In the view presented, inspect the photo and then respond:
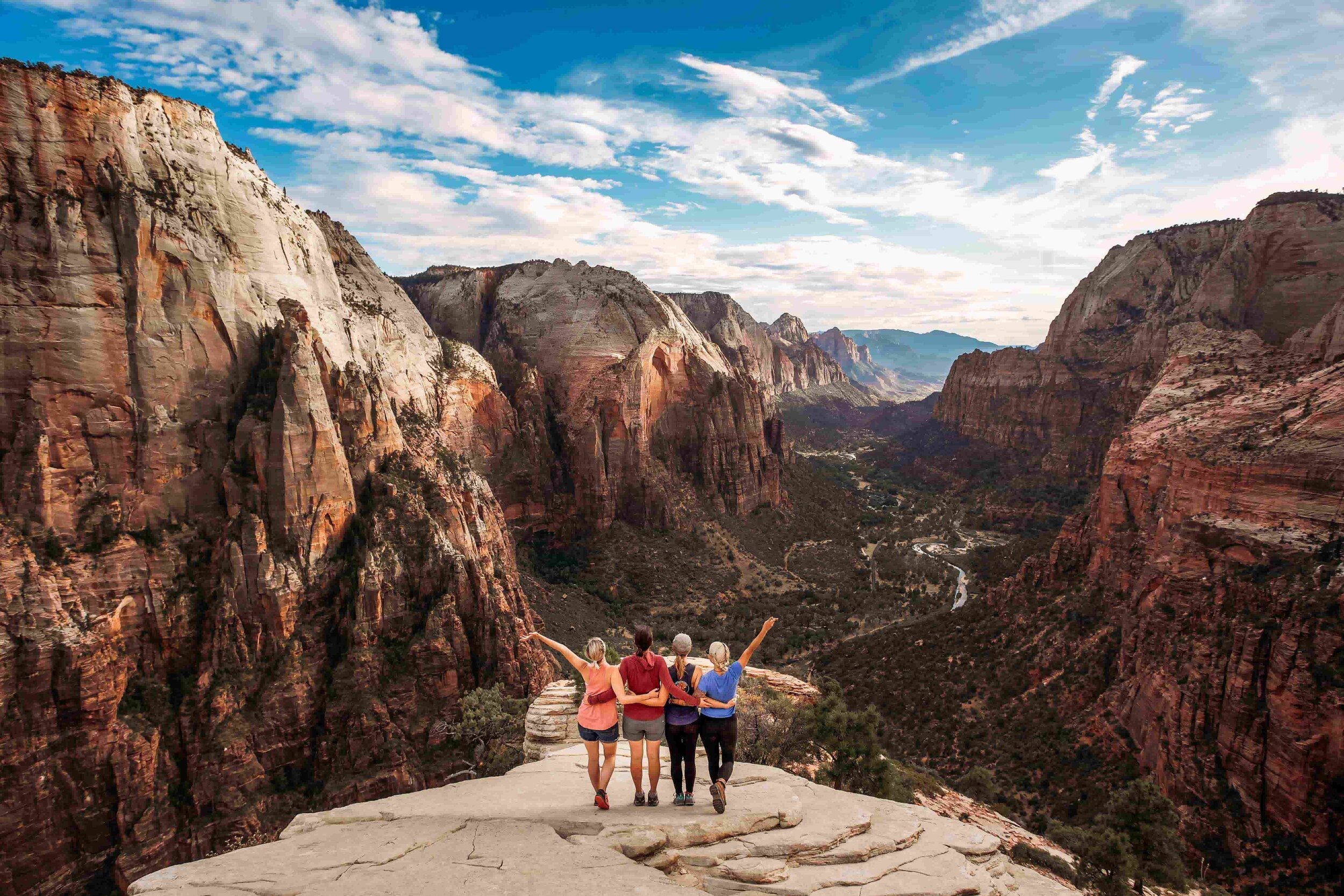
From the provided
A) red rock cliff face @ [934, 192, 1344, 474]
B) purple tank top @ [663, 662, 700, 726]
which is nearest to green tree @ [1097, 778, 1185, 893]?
purple tank top @ [663, 662, 700, 726]

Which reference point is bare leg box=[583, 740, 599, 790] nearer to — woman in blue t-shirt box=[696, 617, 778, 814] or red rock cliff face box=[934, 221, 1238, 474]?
woman in blue t-shirt box=[696, 617, 778, 814]

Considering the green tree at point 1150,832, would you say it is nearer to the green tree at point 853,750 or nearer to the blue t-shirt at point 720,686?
the green tree at point 853,750

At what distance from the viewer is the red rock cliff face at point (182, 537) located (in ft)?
75.0

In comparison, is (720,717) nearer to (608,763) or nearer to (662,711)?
(662,711)

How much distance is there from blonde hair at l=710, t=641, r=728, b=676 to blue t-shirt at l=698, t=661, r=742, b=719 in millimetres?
107

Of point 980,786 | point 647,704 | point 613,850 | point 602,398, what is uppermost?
point 602,398

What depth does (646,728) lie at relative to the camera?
11.0 meters

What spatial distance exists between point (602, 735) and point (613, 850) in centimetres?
197

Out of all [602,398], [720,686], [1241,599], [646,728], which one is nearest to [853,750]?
[720,686]

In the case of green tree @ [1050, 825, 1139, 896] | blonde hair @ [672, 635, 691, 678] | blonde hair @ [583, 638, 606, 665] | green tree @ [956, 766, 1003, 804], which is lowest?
green tree @ [956, 766, 1003, 804]

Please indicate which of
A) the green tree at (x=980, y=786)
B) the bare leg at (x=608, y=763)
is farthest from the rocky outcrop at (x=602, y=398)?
the bare leg at (x=608, y=763)

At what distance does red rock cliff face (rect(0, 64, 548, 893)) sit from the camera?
22875mm

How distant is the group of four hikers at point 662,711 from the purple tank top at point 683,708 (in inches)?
0.5

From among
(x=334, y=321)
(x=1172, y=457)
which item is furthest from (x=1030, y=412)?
(x=334, y=321)
